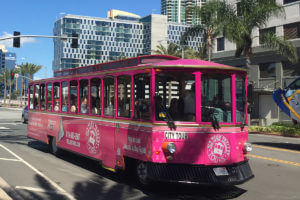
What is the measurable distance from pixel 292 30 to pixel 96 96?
28710 millimetres

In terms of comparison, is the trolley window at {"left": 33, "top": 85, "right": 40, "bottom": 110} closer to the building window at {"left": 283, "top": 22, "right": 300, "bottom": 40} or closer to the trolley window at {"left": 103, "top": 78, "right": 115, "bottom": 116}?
the trolley window at {"left": 103, "top": 78, "right": 115, "bottom": 116}

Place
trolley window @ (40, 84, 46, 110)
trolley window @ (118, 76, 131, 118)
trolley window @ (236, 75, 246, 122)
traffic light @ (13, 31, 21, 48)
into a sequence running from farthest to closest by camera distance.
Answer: traffic light @ (13, 31, 21, 48) → trolley window @ (40, 84, 46, 110) → trolley window @ (118, 76, 131, 118) → trolley window @ (236, 75, 246, 122)

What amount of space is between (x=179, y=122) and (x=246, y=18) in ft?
66.6

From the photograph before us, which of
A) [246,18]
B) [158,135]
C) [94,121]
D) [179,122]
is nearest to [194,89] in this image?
[179,122]

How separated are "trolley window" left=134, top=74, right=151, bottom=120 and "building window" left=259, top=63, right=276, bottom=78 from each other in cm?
2965

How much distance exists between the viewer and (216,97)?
23.3 feet

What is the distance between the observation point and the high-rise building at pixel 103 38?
142 meters

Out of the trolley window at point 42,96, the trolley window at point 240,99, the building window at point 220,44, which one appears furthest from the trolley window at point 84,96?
the building window at point 220,44

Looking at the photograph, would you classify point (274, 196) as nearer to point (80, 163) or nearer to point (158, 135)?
point (158, 135)

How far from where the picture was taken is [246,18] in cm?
2489

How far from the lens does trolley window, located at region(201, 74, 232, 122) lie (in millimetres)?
6906

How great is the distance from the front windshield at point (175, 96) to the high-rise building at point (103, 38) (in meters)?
134

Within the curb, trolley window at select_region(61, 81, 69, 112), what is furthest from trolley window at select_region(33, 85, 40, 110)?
the curb

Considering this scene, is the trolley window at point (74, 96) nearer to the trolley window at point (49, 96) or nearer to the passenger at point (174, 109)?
the trolley window at point (49, 96)
